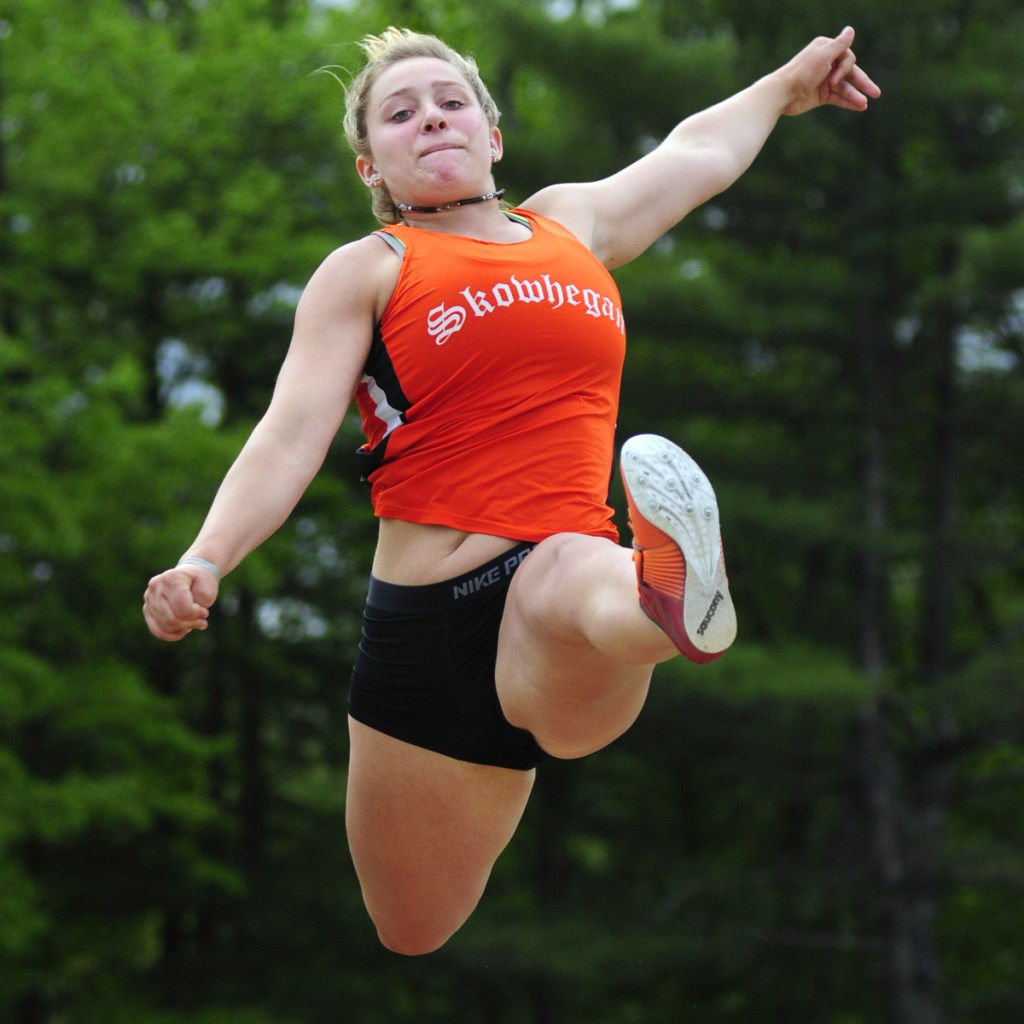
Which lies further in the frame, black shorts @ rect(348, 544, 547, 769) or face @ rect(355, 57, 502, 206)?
face @ rect(355, 57, 502, 206)

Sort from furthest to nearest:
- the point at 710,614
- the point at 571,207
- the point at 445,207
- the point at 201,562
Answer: the point at 571,207 < the point at 445,207 < the point at 201,562 < the point at 710,614

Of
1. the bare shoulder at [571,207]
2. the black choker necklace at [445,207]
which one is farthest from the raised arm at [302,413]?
the bare shoulder at [571,207]

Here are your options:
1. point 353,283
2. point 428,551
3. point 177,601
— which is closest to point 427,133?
point 353,283

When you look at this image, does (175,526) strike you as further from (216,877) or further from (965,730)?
(965,730)

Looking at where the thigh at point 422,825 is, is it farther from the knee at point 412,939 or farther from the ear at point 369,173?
the ear at point 369,173

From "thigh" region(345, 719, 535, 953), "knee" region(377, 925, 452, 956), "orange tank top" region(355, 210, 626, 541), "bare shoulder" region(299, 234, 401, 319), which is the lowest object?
"knee" region(377, 925, 452, 956)

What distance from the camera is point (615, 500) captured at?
1385cm

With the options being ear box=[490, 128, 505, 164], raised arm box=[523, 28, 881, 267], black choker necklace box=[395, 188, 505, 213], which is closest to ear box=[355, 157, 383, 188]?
black choker necklace box=[395, 188, 505, 213]

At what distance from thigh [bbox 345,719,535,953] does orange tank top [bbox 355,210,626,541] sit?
1.66 feet

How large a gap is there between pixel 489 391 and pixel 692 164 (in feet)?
2.94

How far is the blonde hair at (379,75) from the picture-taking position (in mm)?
3537

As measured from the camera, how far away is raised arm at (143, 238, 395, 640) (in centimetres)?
304

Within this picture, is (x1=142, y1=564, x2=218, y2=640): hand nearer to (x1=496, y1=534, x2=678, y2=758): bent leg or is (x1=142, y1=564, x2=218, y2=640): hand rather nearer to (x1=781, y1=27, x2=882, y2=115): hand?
(x1=496, y1=534, x2=678, y2=758): bent leg

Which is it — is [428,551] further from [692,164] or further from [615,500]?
[615,500]
